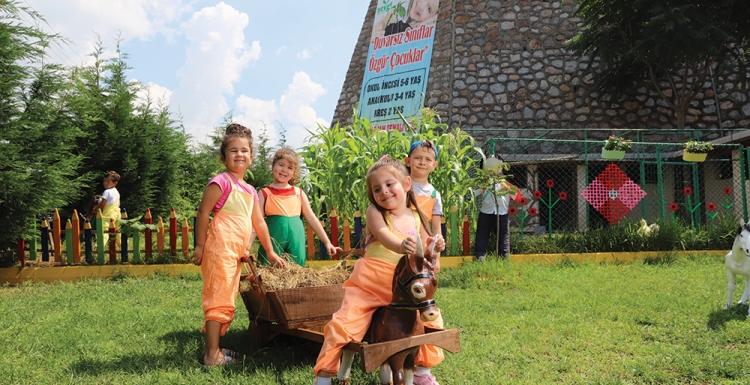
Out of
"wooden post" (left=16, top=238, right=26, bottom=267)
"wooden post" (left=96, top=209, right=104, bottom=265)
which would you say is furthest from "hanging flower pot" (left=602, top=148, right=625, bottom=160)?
"wooden post" (left=16, top=238, right=26, bottom=267)

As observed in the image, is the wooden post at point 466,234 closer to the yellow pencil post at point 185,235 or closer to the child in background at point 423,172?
the yellow pencil post at point 185,235

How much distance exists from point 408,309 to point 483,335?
184 centimetres

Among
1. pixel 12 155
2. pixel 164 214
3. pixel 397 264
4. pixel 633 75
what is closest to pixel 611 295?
pixel 397 264

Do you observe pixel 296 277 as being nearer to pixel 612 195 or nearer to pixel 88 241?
pixel 88 241

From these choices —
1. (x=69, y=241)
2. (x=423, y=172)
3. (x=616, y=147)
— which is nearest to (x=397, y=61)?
(x=616, y=147)

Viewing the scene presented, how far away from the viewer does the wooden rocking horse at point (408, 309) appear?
2.54 metres

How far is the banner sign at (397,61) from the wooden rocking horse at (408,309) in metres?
11.8

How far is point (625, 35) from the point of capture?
13.3 m

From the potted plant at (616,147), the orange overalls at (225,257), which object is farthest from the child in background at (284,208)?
the potted plant at (616,147)

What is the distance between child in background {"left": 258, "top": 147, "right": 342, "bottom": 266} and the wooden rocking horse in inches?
70.2

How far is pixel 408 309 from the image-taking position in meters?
2.64

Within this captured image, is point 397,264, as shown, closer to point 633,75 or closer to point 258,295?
point 258,295

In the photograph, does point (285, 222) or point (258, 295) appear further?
point (285, 222)

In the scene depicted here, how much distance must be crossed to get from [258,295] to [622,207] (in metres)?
7.70
